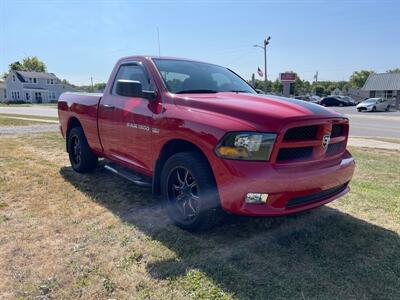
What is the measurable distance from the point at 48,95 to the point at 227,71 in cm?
7705

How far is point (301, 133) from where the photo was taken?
3.37m

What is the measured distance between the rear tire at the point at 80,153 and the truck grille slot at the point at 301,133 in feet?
12.5

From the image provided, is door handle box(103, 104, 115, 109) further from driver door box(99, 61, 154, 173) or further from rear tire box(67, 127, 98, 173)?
rear tire box(67, 127, 98, 173)

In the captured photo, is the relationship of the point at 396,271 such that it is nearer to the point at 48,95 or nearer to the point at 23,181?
the point at 23,181

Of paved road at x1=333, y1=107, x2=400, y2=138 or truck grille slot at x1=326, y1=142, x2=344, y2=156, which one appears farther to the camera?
paved road at x1=333, y1=107, x2=400, y2=138

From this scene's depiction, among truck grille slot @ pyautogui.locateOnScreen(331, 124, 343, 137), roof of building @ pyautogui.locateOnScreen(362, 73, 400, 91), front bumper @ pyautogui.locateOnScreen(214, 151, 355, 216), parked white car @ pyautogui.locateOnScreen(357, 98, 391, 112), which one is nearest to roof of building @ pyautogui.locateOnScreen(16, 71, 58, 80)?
roof of building @ pyautogui.locateOnScreen(362, 73, 400, 91)

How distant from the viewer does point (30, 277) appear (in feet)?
9.91

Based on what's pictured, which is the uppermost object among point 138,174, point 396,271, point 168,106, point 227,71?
point 227,71

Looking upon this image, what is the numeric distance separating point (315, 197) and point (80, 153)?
4.13 m

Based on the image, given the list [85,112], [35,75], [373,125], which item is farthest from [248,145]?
[35,75]

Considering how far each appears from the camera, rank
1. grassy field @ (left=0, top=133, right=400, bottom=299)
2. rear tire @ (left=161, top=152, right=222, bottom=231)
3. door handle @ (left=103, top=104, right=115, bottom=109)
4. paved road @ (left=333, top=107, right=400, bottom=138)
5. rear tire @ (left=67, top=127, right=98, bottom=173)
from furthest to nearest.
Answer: paved road @ (left=333, top=107, right=400, bottom=138) < rear tire @ (left=67, top=127, right=98, bottom=173) < door handle @ (left=103, top=104, right=115, bottom=109) < rear tire @ (left=161, top=152, right=222, bottom=231) < grassy field @ (left=0, top=133, right=400, bottom=299)

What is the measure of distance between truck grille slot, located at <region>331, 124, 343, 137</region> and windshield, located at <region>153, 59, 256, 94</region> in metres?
1.38

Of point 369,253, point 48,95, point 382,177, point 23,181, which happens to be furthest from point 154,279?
point 48,95

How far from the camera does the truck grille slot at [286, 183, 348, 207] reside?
3.30 metres
